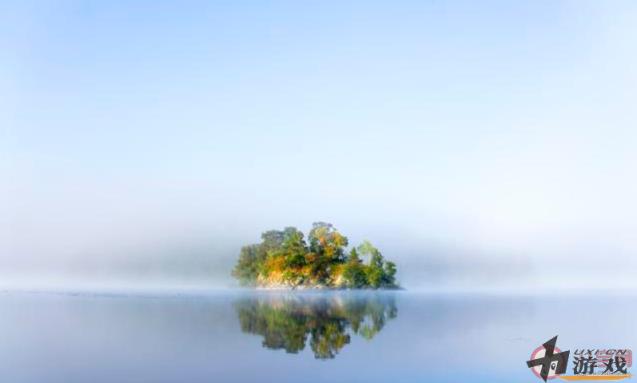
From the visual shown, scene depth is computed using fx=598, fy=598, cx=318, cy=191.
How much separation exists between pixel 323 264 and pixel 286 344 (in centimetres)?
2502

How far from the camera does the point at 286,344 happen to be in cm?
1155

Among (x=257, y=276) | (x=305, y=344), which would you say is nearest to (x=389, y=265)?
(x=257, y=276)

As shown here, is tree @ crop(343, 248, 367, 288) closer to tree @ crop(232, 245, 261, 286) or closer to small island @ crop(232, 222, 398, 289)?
small island @ crop(232, 222, 398, 289)

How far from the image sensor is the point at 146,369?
9.39 m

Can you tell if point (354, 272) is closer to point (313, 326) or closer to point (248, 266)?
point (248, 266)

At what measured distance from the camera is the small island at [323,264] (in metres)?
36.3

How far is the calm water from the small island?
17.3 metres

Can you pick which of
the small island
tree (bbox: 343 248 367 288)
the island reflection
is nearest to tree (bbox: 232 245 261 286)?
the small island

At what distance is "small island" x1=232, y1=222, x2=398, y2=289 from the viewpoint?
36344 mm

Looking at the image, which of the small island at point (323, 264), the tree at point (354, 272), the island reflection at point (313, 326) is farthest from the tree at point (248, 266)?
the island reflection at point (313, 326)

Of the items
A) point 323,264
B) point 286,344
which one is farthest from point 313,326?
point 323,264

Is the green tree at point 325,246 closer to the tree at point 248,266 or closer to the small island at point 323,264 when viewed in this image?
the small island at point 323,264

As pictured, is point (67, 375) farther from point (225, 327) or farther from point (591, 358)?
point (591, 358)

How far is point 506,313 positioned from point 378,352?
10.3 metres
